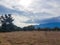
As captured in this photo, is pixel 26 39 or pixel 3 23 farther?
pixel 3 23

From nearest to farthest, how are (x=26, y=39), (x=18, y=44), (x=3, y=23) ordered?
(x=18, y=44) < (x=26, y=39) < (x=3, y=23)

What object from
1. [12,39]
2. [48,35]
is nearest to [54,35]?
[48,35]

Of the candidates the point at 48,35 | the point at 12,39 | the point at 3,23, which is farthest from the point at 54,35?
the point at 3,23

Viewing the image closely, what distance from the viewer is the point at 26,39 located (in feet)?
51.8

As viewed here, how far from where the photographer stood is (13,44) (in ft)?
48.3

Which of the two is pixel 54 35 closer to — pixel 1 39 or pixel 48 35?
pixel 48 35

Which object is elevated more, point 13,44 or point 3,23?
point 3,23

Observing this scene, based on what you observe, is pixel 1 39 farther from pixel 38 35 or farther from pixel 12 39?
pixel 38 35

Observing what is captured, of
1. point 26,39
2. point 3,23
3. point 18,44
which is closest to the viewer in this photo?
point 18,44

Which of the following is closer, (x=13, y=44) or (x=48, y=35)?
(x=13, y=44)

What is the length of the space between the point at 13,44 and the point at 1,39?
6.13 feet

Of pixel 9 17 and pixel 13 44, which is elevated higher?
pixel 9 17

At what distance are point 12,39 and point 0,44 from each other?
115cm

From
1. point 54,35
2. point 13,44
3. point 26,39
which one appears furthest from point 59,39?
point 13,44
